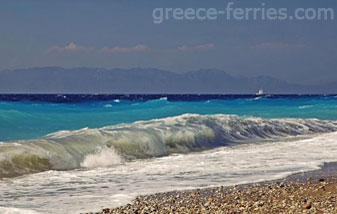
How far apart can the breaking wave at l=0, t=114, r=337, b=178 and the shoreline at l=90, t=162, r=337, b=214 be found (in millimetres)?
4350

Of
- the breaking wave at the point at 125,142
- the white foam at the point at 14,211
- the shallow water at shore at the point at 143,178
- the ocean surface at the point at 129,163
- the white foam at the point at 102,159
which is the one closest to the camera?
the white foam at the point at 14,211

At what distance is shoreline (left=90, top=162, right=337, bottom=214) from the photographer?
23.3 feet

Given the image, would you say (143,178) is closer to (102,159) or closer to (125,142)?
(102,159)

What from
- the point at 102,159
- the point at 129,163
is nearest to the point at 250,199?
the point at 129,163

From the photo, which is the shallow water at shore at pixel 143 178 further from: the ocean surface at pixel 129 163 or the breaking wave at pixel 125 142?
the breaking wave at pixel 125 142

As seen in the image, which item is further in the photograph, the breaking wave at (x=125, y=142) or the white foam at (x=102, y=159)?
the white foam at (x=102, y=159)

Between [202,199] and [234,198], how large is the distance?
0.43m

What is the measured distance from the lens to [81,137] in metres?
15.4

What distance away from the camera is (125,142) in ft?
51.8

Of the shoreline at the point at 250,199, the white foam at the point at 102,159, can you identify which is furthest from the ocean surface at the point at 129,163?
the shoreline at the point at 250,199

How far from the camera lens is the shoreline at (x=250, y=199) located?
23.3 feet

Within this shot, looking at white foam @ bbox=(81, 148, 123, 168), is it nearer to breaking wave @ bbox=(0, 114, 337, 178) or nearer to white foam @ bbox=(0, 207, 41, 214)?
breaking wave @ bbox=(0, 114, 337, 178)

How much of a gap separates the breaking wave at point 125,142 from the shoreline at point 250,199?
4.35 metres

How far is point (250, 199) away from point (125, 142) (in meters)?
8.27
